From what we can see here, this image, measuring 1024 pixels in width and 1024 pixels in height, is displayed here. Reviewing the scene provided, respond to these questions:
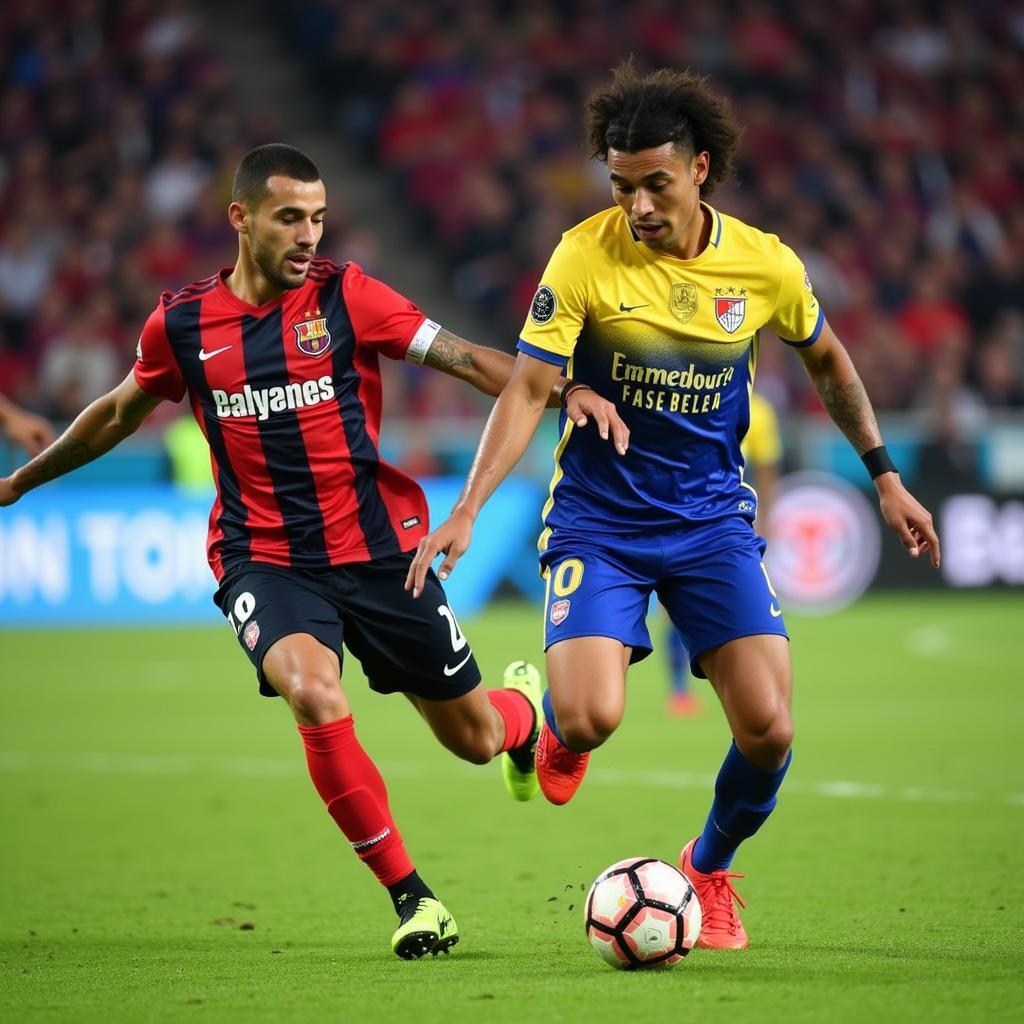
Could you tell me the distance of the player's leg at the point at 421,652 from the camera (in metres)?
5.58

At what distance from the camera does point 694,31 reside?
21.9 metres

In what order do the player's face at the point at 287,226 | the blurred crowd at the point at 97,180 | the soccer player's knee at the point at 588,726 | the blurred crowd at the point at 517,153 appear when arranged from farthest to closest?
the blurred crowd at the point at 517,153 → the blurred crowd at the point at 97,180 → the player's face at the point at 287,226 → the soccer player's knee at the point at 588,726

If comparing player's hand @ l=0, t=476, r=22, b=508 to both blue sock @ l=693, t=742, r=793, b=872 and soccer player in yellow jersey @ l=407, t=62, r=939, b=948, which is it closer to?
soccer player in yellow jersey @ l=407, t=62, r=939, b=948

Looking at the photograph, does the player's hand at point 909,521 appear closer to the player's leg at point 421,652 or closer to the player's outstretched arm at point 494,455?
the player's outstretched arm at point 494,455

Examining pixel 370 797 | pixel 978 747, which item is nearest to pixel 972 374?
pixel 978 747

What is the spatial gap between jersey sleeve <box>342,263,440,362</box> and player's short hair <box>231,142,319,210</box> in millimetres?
417

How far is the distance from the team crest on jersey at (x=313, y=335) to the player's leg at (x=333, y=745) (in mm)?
794

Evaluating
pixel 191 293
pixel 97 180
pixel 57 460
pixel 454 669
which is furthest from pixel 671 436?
pixel 97 180

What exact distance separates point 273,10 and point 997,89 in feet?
31.0

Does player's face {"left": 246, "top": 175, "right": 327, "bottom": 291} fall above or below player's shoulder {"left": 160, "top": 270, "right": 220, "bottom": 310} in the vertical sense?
above

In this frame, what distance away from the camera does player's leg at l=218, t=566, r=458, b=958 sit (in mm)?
5078

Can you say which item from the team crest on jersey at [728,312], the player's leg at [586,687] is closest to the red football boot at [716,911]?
the player's leg at [586,687]

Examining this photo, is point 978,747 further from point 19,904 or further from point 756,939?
point 19,904

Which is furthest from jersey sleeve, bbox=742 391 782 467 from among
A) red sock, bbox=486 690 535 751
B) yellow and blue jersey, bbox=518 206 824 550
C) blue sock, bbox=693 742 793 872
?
blue sock, bbox=693 742 793 872
